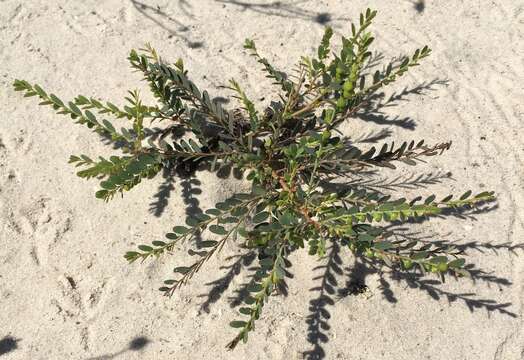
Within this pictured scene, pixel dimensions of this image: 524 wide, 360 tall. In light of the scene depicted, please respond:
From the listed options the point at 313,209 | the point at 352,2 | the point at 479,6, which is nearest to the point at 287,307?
the point at 313,209

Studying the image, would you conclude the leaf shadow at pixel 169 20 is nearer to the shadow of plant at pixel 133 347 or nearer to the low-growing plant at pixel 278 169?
the low-growing plant at pixel 278 169

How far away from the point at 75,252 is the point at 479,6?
276 cm

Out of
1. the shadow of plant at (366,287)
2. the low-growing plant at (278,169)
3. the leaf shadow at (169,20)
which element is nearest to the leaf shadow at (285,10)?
the leaf shadow at (169,20)

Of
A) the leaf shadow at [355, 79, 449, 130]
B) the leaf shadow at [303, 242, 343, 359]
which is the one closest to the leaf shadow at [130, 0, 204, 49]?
the leaf shadow at [355, 79, 449, 130]

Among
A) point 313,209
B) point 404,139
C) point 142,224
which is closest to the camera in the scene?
point 313,209

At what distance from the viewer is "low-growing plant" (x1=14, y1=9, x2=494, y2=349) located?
1.78 metres

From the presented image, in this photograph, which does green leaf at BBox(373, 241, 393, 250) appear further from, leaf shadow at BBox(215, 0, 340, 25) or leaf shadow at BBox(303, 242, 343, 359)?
leaf shadow at BBox(215, 0, 340, 25)

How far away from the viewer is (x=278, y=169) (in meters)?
2.27

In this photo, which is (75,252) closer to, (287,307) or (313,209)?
(287,307)

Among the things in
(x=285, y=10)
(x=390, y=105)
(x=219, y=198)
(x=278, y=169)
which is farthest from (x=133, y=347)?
(x=285, y=10)

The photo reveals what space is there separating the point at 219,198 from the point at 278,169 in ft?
1.14

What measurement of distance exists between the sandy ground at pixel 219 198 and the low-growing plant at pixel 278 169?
0.14m

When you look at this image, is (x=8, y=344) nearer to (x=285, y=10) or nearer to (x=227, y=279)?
(x=227, y=279)

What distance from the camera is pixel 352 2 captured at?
3.04 m
